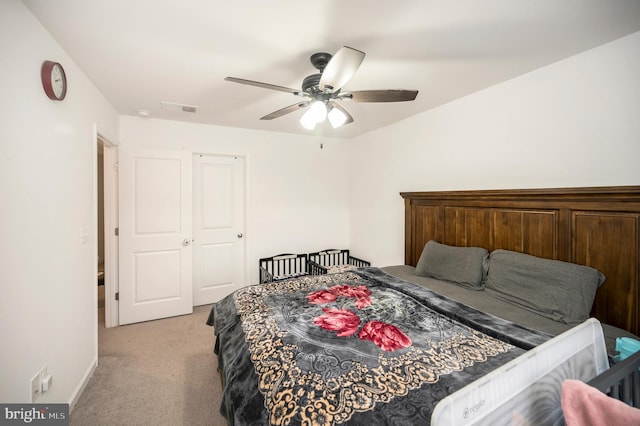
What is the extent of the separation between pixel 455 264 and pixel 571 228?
2.79 ft

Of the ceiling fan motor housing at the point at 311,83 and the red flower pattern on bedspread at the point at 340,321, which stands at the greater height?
the ceiling fan motor housing at the point at 311,83

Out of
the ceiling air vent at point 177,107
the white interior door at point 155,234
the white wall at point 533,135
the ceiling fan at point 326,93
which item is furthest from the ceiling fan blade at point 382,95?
the white interior door at point 155,234

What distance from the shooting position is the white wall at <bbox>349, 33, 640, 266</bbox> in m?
1.74

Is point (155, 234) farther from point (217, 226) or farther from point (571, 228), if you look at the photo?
point (571, 228)

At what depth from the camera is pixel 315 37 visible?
5.54 feet

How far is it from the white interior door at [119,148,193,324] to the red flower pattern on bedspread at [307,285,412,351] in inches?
86.7

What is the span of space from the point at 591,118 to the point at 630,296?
1169 millimetres

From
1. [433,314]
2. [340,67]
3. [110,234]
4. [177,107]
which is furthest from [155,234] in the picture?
[433,314]

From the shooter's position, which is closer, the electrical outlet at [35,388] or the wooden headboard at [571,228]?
the electrical outlet at [35,388]

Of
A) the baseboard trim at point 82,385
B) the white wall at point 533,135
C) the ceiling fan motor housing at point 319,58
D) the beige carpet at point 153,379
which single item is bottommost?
the beige carpet at point 153,379

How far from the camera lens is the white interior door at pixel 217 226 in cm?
379

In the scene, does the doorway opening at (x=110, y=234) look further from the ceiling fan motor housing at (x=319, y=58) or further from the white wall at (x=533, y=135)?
the white wall at (x=533, y=135)

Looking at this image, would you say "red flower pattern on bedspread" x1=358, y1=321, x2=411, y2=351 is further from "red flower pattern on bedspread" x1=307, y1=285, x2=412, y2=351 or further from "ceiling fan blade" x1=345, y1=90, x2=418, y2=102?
"ceiling fan blade" x1=345, y1=90, x2=418, y2=102

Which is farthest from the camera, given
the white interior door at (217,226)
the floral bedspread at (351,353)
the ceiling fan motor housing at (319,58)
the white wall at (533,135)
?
the white interior door at (217,226)
